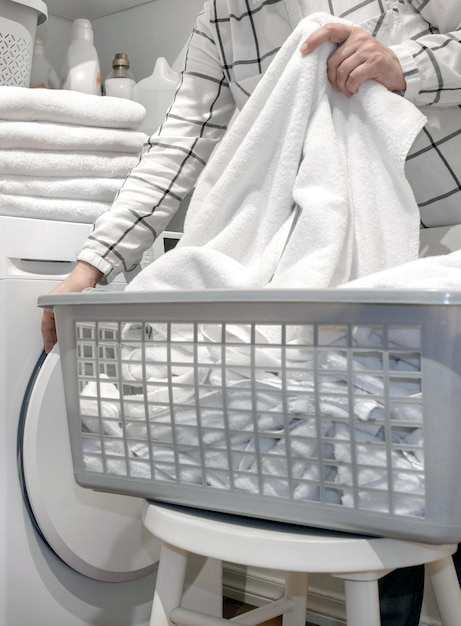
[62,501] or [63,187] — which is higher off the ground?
[63,187]

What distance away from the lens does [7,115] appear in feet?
4.18

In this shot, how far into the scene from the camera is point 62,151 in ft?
4.34

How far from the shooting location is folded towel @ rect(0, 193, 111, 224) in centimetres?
128

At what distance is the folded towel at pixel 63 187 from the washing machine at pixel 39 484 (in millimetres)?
64

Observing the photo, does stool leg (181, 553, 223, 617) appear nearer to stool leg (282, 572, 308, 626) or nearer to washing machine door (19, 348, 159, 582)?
washing machine door (19, 348, 159, 582)

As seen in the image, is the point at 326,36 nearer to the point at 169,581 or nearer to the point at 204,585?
the point at 169,581

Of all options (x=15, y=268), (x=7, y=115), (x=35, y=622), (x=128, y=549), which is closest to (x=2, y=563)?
(x=35, y=622)

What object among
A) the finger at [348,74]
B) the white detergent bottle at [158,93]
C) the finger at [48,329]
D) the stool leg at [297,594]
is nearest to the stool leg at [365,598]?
the stool leg at [297,594]

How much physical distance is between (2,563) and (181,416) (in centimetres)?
66

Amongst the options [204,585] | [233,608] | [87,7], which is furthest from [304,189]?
[87,7]

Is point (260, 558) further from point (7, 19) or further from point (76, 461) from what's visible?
point (7, 19)

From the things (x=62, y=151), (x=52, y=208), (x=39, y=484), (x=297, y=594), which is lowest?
(x=297, y=594)

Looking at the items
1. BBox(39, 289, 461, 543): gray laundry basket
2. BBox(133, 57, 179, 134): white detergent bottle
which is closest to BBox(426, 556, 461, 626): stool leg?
BBox(39, 289, 461, 543): gray laundry basket

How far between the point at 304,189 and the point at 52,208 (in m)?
0.66
